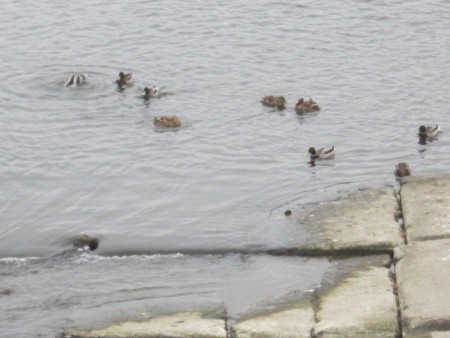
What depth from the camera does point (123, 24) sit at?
29719 mm

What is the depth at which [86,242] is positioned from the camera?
56.0ft

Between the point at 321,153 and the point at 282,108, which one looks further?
the point at 282,108

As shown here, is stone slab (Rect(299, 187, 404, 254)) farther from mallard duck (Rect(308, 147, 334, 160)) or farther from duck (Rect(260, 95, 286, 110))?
duck (Rect(260, 95, 286, 110))

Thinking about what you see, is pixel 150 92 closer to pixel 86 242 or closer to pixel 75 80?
pixel 75 80

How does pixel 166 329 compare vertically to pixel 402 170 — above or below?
below

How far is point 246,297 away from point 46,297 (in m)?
2.60

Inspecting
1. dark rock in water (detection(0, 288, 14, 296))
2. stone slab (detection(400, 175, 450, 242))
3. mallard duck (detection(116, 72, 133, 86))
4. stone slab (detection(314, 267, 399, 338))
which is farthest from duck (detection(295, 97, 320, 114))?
dark rock in water (detection(0, 288, 14, 296))

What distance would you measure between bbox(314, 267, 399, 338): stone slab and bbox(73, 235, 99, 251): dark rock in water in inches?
155

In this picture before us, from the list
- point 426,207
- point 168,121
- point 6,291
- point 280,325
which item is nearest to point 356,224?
point 426,207

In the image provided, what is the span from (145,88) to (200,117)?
1.66 metres

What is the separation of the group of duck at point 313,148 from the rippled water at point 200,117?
6.7 inches

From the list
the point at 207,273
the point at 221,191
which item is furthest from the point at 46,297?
Answer: the point at 221,191

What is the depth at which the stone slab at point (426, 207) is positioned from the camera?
52.8ft

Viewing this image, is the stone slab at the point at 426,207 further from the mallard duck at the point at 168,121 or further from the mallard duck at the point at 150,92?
the mallard duck at the point at 150,92
